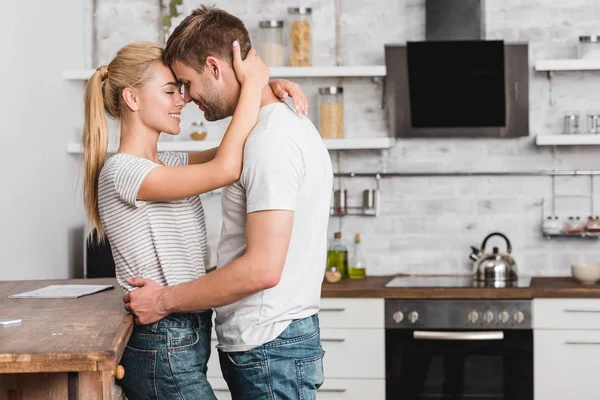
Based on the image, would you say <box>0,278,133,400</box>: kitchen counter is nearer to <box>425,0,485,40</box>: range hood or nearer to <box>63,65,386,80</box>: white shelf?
<box>63,65,386,80</box>: white shelf

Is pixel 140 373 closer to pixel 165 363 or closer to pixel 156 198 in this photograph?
pixel 165 363

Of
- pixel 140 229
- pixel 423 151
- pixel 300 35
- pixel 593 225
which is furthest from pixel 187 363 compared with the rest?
pixel 593 225

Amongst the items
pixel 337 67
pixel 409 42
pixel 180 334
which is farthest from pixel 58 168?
pixel 180 334

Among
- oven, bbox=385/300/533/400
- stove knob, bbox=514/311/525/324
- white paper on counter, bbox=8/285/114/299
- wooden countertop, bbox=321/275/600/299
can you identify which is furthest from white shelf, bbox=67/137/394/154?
white paper on counter, bbox=8/285/114/299

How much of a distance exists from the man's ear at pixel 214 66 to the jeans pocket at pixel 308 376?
2.22ft

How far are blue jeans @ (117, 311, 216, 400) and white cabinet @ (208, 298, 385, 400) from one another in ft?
7.07

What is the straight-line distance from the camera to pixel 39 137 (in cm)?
423

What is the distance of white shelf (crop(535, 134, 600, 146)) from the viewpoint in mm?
4523

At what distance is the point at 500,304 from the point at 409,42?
1.40 metres

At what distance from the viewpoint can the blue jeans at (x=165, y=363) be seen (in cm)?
203

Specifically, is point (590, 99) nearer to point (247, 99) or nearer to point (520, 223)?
point (520, 223)

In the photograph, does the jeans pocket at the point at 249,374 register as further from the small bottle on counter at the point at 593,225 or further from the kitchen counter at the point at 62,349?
the small bottle on counter at the point at 593,225

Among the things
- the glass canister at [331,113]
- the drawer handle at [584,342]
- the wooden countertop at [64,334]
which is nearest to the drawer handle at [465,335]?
the drawer handle at [584,342]

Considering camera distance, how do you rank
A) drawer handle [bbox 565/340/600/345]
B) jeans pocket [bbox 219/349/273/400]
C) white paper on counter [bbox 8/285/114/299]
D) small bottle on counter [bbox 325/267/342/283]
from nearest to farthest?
1. jeans pocket [bbox 219/349/273/400]
2. white paper on counter [bbox 8/285/114/299]
3. drawer handle [bbox 565/340/600/345]
4. small bottle on counter [bbox 325/267/342/283]
